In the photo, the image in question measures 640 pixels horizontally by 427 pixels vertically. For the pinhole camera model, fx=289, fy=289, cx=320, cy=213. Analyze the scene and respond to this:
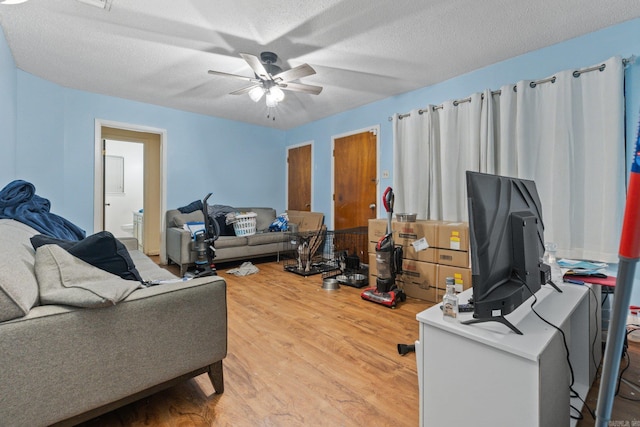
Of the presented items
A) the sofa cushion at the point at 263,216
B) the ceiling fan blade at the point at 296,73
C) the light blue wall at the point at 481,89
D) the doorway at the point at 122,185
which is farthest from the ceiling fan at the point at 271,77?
the doorway at the point at 122,185

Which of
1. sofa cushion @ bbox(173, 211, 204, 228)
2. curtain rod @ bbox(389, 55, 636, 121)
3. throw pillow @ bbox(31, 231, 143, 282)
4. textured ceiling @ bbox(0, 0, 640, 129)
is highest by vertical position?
textured ceiling @ bbox(0, 0, 640, 129)

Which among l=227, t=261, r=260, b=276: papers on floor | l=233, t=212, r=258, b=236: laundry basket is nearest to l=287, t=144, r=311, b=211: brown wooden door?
l=233, t=212, r=258, b=236: laundry basket

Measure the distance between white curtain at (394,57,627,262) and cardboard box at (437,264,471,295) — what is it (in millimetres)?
824

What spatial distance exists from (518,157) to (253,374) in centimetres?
297

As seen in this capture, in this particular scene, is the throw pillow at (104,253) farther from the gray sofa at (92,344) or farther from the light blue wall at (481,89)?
the light blue wall at (481,89)

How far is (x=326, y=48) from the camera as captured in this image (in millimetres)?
2740

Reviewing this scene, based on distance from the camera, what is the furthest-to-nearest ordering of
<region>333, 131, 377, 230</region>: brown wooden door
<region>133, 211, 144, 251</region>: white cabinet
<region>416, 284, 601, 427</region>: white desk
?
<region>133, 211, 144, 251</region>: white cabinet → <region>333, 131, 377, 230</region>: brown wooden door → <region>416, 284, 601, 427</region>: white desk

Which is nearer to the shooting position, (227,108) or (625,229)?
(625,229)

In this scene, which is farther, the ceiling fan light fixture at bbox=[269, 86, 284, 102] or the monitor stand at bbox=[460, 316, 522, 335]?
the ceiling fan light fixture at bbox=[269, 86, 284, 102]

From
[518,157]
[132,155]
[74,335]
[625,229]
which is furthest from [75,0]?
[132,155]

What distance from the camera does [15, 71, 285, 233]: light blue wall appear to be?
3420mm

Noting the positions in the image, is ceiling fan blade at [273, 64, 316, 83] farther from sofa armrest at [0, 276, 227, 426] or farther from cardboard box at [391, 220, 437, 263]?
sofa armrest at [0, 276, 227, 426]

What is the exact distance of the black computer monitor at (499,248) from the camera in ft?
3.01

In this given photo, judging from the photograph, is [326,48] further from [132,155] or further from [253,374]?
[132,155]
